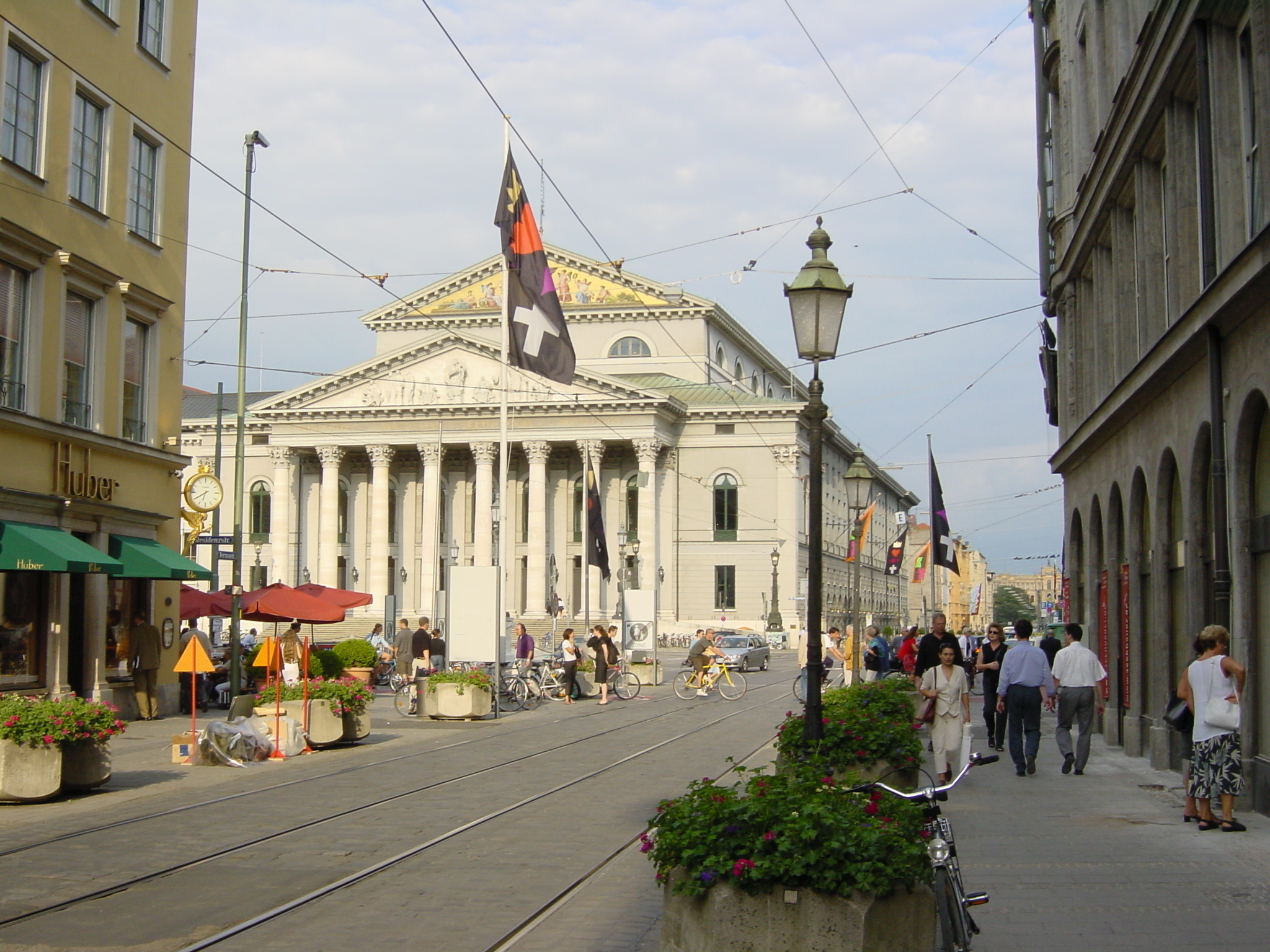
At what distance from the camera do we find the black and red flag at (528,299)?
25.2 m

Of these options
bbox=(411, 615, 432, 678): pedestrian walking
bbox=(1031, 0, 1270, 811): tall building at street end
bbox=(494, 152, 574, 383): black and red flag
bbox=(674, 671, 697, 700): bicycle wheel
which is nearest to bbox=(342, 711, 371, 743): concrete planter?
bbox=(494, 152, 574, 383): black and red flag

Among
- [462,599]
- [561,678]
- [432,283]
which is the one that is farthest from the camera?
[432,283]

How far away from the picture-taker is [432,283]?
8525 centimetres

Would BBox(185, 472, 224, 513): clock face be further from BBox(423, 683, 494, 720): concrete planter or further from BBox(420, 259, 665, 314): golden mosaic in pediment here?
BBox(420, 259, 665, 314): golden mosaic in pediment

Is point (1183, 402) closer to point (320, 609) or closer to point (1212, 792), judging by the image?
point (1212, 792)

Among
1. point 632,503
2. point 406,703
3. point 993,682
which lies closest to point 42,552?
point 406,703

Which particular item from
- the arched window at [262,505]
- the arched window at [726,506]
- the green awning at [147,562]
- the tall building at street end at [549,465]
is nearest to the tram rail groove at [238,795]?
the green awning at [147,562]

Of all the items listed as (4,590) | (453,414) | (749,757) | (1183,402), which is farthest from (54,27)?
(453,414)

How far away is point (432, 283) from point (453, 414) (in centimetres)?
1044

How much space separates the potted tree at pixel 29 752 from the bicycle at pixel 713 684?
21330 millimetres

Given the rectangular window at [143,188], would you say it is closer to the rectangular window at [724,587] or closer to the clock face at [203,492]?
the clock face at [203,492]

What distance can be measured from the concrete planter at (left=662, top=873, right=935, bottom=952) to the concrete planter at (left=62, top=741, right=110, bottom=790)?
10.3m

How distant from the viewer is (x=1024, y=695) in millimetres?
16797

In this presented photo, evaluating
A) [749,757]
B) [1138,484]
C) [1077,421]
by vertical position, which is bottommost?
[749,757]
